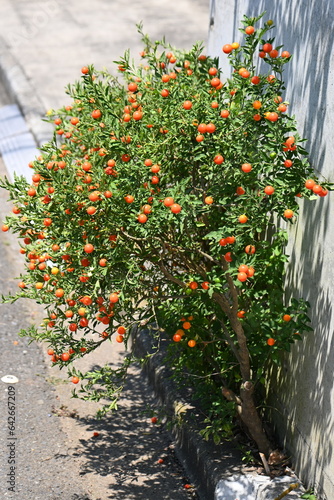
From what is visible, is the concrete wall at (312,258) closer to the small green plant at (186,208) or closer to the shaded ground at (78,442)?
the small green plant at (186,208)

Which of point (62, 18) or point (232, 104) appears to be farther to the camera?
point (62, 18)

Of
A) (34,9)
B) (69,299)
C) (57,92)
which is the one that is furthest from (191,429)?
(34,9)

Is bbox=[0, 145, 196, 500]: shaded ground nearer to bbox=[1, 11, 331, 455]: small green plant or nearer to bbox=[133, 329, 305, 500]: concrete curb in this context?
bbox=[133, 329, 305, 500]: concrete curb

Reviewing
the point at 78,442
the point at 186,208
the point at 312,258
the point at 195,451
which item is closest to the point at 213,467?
the point at 195,451

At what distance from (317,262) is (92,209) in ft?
4.18

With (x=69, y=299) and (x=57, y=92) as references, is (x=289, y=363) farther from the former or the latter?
(x=57, y=92)

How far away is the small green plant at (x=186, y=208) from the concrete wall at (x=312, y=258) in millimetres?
114

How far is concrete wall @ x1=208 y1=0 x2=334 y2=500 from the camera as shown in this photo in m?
3.86

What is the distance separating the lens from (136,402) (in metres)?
5.52

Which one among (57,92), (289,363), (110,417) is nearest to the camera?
(289,363)

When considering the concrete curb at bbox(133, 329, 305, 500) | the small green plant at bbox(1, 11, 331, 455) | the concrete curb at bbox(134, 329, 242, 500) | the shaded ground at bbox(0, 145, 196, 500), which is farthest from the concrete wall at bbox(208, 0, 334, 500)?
the shaded ground at bbox(0, 145, 196, 500)

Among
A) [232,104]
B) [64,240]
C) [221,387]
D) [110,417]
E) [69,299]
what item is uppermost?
[232,104]

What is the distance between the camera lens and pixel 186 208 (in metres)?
3.62

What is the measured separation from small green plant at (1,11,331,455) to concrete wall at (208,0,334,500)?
0.11 metres
